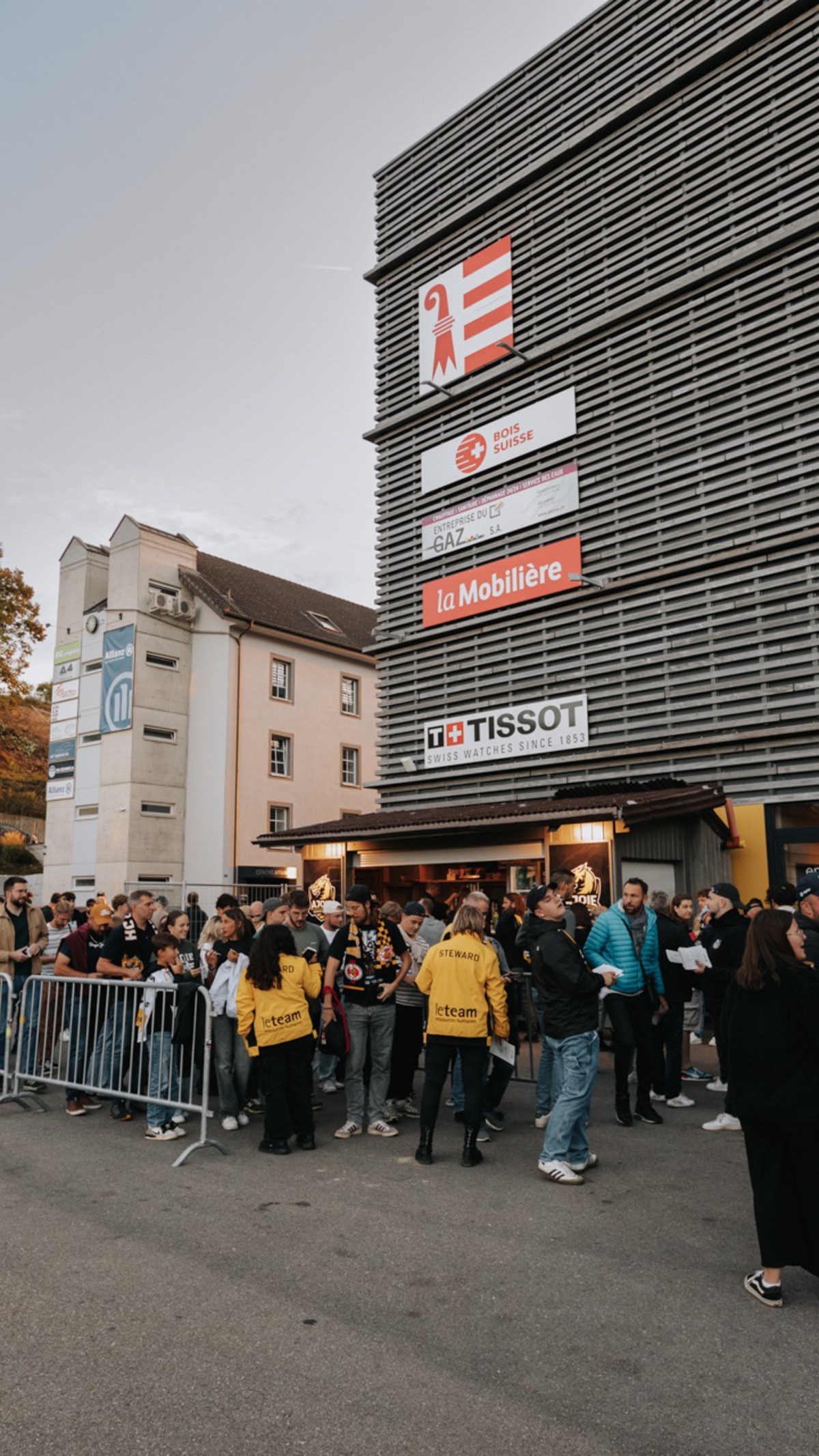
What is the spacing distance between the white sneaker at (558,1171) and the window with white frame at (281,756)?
2614 cm

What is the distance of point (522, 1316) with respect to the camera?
14.2ft

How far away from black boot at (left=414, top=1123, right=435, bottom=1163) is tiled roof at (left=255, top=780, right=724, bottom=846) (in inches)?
277

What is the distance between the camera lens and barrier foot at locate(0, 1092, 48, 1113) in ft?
29.2

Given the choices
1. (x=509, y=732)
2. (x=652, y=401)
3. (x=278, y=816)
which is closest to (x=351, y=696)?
(x=278, y=816)

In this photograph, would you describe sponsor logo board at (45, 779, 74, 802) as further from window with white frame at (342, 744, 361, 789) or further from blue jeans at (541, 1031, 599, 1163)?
blue jeans at (541, 1031, 599, 1163)

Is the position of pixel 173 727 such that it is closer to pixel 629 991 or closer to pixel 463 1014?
pixel 629 991

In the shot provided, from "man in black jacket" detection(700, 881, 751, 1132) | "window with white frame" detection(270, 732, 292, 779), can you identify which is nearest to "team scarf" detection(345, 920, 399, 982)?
"man in black jacket" detection(700, 881, 751, 1132)

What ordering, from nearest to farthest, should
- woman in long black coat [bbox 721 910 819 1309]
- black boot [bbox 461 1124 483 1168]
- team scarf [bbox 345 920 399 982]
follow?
1. woman in long black coat [bbox 721 910 819 1309]
2. black boot [bbox 461 1124 483 1168]
3. team scarf [bbox 345 920 399 982]

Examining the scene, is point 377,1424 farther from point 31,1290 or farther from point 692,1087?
point 692,1087

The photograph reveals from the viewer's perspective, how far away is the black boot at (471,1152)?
6898mm

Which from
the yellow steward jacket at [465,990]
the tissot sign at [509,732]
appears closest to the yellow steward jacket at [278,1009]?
the yellow steward jacket at [465,990]

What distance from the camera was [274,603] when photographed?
3603cm

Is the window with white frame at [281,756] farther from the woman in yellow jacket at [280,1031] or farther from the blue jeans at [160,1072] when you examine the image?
the woman in yellow jacket at [280,1031]

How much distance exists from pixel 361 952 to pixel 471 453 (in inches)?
575
